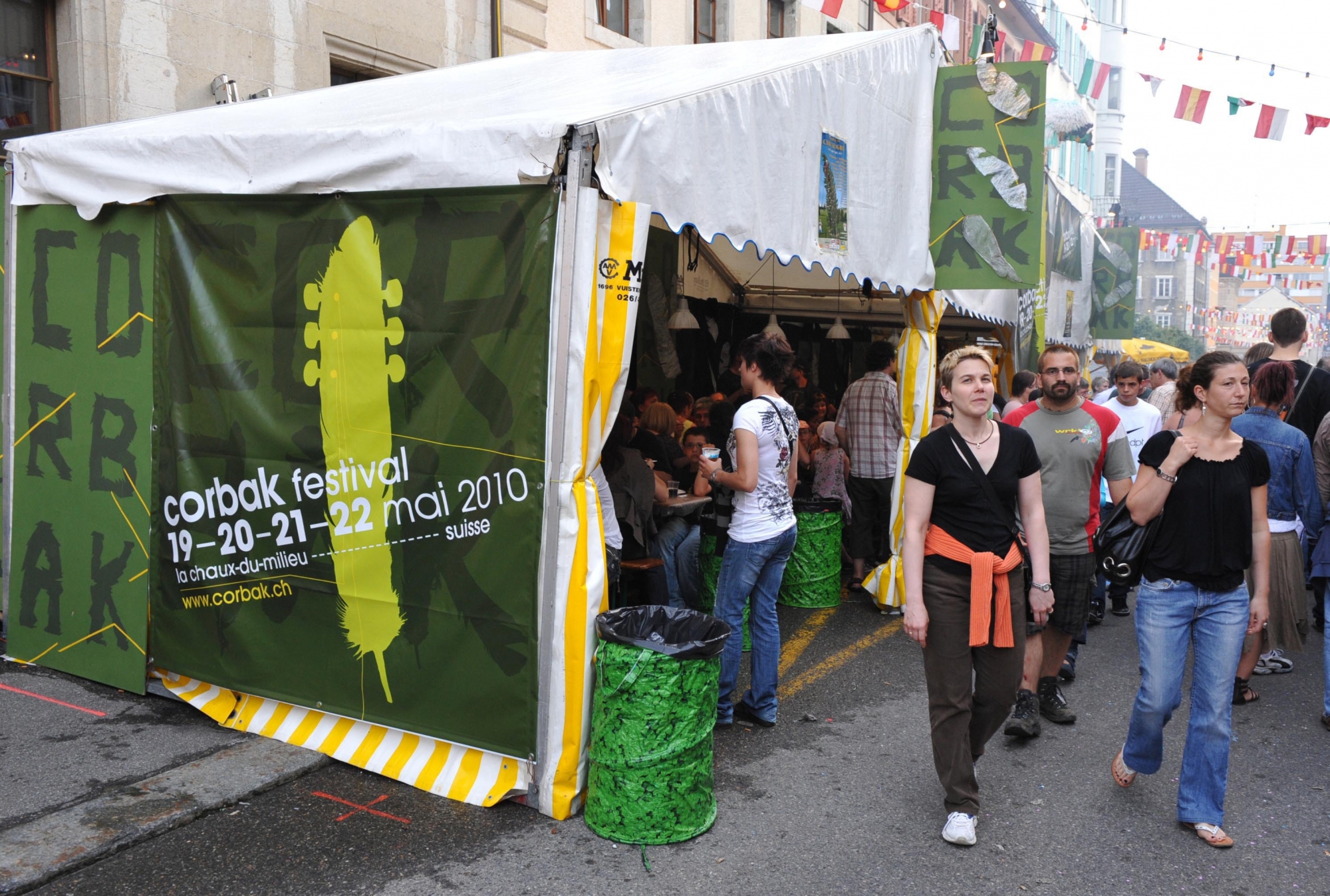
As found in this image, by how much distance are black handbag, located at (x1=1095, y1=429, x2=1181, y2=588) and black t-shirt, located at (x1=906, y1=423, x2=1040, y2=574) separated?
525 millimetres

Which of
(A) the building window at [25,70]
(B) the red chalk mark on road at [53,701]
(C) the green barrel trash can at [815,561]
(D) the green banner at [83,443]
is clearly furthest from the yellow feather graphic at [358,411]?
(A) the building window at [25,70]

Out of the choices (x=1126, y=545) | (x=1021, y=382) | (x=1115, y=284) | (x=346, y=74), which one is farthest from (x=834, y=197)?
(x=1115, y=284)

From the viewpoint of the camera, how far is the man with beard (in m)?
4.98

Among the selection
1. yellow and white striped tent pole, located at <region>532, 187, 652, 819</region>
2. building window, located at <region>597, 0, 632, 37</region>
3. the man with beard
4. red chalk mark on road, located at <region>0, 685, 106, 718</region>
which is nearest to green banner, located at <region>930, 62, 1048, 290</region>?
the man with beard

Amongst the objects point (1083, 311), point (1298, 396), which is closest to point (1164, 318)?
point (1083, 311)

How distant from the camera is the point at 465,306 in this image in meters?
4.18

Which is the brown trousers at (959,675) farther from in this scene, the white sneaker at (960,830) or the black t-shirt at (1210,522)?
the black t-shirt at (1210,522)

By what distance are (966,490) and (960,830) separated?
130cm

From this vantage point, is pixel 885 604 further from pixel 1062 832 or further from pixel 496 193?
pixel 496 193

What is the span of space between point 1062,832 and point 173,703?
4.22m

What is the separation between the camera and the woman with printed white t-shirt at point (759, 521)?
480 cm

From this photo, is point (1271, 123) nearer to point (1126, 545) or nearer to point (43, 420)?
point (1126, 545)

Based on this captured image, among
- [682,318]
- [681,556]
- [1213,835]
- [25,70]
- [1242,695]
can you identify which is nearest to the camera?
[1213,835]

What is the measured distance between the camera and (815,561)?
7422mm
